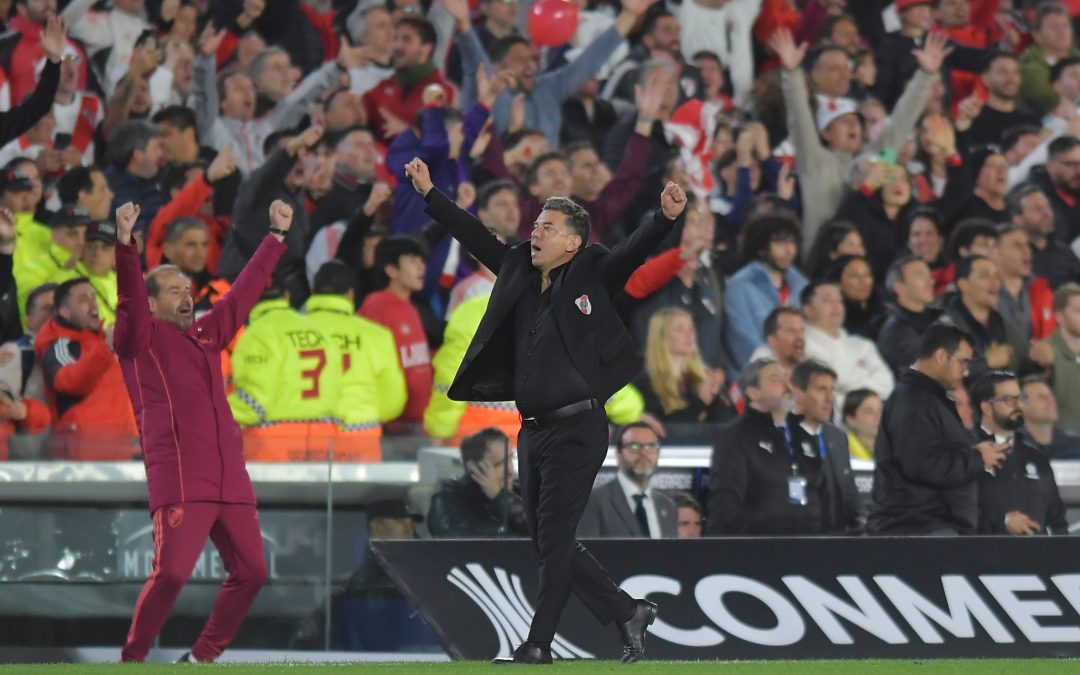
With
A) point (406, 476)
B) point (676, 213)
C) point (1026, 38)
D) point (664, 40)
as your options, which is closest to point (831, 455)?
point (406, 476)

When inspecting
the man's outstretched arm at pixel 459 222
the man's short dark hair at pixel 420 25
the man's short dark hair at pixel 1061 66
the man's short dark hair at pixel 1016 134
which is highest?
the man's outstretched arm at pixel 459 222

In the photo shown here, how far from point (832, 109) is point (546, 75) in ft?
7.55

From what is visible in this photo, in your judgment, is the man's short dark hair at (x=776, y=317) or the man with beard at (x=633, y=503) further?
the man's short dark hair at (x=776, y=317)

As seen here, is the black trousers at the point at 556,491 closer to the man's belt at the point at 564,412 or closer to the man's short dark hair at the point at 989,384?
the man's belt at the point at 564,412

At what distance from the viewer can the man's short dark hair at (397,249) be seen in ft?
40.3

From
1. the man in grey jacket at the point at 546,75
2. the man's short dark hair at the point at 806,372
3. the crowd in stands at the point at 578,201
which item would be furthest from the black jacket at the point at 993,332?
the man in grey jacket at the point at 546,75

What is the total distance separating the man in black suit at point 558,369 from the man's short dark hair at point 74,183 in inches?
192

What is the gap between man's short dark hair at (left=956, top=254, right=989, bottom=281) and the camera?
13211 mm

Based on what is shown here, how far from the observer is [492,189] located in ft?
41.9

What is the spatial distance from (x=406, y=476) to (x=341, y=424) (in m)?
0.79

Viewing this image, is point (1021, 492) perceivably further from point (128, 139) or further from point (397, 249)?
point (128, 139)

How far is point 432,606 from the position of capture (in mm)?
9719

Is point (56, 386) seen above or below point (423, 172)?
below

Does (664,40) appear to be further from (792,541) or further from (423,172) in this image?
(423,172)
